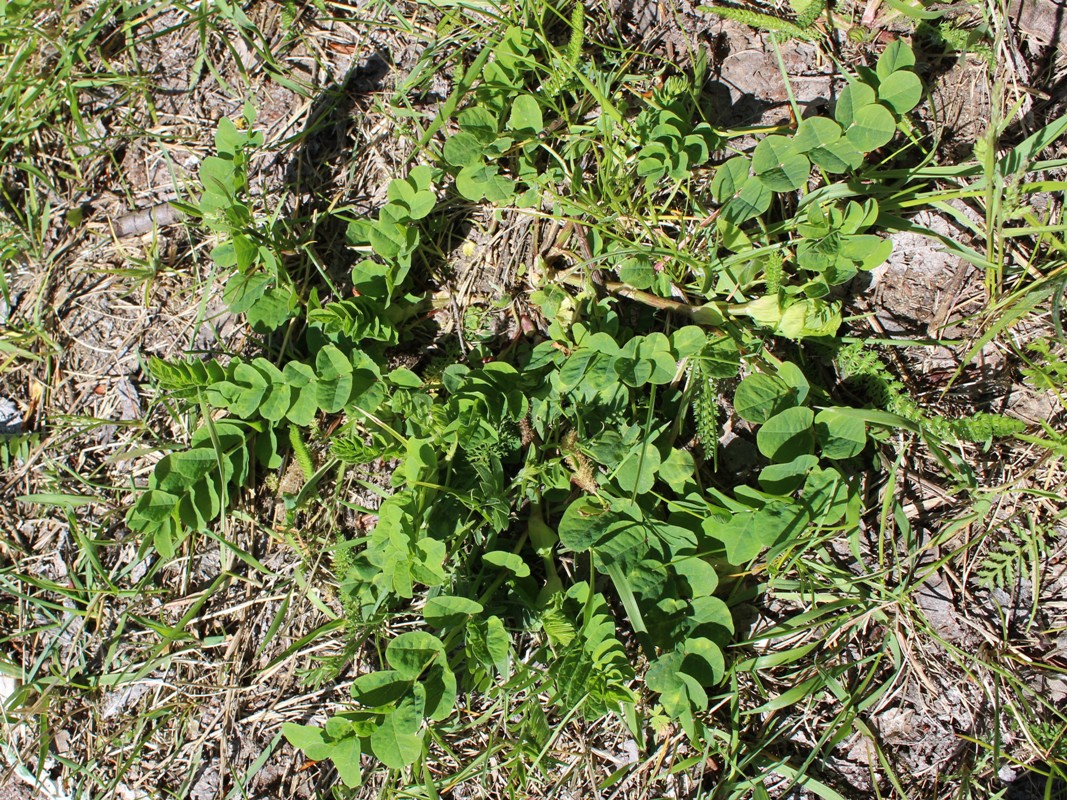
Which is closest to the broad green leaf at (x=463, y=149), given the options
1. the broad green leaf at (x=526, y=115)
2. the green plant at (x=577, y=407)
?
the green plant at (x=577, y=407)

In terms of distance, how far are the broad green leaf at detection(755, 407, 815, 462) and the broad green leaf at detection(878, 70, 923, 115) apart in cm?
109

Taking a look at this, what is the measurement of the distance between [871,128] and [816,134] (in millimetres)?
173

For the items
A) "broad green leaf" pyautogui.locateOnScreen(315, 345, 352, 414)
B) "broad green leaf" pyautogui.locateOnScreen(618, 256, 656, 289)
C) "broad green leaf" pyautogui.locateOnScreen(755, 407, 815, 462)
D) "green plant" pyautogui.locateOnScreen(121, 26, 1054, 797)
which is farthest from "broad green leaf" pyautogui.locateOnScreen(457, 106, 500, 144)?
"broad green leaf" pyautogui.locateOnScreen(755, 407, 815, 462)

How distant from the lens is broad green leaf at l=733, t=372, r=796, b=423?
2473 millimetres

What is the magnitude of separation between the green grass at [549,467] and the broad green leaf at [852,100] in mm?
13

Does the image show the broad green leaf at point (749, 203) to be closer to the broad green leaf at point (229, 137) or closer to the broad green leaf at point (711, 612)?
the broad green leaf at point (711, 612)

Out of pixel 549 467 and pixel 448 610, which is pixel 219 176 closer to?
pixel 549 467

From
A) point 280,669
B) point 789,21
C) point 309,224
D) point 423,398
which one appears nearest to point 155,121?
point 309,224

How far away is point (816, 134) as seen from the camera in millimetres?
2553

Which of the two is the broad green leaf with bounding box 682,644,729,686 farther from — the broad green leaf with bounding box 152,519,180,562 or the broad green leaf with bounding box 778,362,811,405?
the broad green leaf with bounding box 152,519,180,562

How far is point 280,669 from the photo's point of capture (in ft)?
9.61

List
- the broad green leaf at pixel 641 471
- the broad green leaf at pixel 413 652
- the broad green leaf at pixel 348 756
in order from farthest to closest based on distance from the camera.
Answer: the broad green leaf at pixel 641 471, the broad green leaf at pixel 413 652, the broad green leaf at pixel 348 756

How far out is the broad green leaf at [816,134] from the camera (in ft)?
8.31

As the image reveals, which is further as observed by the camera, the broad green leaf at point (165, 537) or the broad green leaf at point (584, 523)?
the broad green leaf at point (165, 537)
